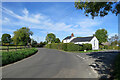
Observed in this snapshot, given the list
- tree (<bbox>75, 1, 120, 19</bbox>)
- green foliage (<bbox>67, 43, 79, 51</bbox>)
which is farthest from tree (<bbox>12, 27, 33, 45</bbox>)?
tree (<bbox>75, 1, 120, 19</bbox>)

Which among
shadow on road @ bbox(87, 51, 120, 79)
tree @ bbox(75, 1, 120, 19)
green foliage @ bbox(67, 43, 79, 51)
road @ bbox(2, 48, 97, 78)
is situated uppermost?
tree @ bbox(75, 1, 120, 19)

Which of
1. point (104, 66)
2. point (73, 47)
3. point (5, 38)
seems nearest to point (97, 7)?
point (104, 66)

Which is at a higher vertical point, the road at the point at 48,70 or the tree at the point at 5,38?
the tree at the point at 5,38

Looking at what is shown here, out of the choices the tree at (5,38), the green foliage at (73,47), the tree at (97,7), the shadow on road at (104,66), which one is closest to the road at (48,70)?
the shadow on road at (104,66)

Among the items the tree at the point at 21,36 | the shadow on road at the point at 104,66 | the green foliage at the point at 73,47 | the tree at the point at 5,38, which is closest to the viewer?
the shadow on road at the point at 104,66

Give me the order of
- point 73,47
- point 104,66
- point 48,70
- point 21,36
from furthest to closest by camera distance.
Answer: point 21,36 < point 73,47 < point 104,66 < point 48,70

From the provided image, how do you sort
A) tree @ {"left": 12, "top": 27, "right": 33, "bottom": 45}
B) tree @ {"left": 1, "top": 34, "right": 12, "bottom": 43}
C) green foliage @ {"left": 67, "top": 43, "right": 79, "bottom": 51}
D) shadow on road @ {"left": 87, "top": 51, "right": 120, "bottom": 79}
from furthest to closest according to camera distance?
tree @ {"left": 1, "top": 34, "right": 12, "bottom": 43}
tree @ {"left": 12, "top": 27, "right": 33, "bottom": 45}
green foliage @ {"left": 67, "top": 43, "right": 79, "bottom": 51}
shadow on road @ {"left": 87, "top": 51, "right": 120, "bottom": 79}

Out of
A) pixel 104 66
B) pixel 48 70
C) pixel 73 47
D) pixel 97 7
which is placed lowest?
pixel 48 70

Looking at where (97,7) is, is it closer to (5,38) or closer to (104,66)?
(104,66)

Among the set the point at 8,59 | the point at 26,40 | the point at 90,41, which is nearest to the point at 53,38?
the point at 26,40

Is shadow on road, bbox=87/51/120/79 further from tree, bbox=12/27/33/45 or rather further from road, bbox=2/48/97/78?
tree, bbox=12/27/33/45

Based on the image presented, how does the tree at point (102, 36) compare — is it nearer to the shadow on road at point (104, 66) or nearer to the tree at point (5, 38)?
the shadow on road at point (104, 66)

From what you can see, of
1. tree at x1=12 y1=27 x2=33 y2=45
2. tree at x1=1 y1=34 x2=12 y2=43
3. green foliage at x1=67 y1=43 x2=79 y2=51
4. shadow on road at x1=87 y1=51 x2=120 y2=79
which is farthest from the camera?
tree at x1=1 y1=34 x2=12 y2=43

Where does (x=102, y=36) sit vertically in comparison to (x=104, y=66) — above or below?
above
